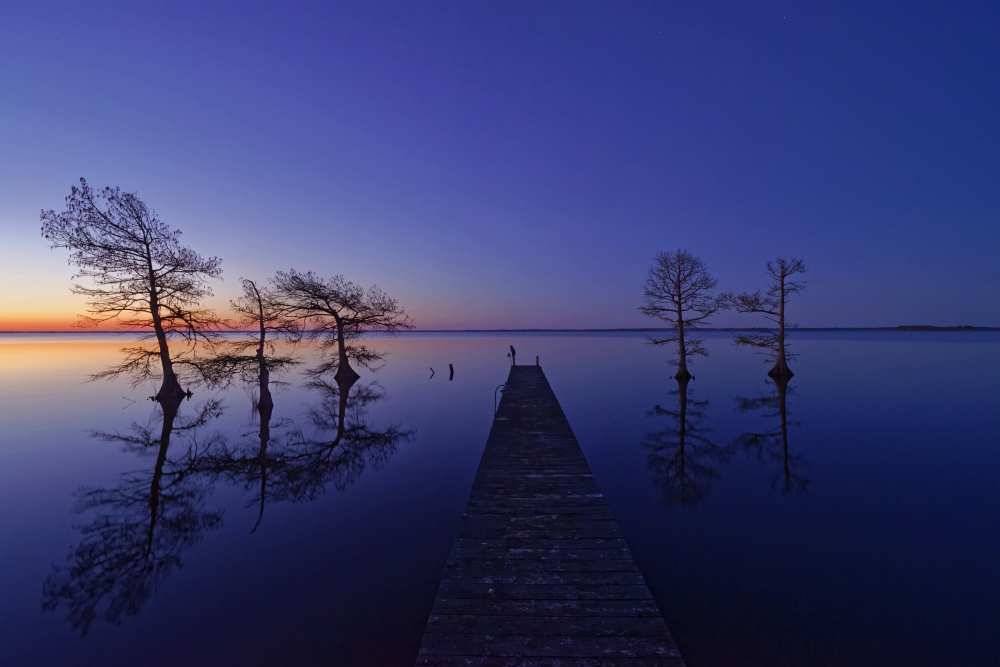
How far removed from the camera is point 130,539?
9.84 metres

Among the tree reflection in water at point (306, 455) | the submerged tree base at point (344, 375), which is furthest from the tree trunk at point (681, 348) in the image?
the submerged tree base at point (344, 375)

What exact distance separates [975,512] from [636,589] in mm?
12220

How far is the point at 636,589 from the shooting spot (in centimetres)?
553

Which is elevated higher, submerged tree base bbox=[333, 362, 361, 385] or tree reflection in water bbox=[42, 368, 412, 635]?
submerged tree base bbox=[333, 362, 361, 385]

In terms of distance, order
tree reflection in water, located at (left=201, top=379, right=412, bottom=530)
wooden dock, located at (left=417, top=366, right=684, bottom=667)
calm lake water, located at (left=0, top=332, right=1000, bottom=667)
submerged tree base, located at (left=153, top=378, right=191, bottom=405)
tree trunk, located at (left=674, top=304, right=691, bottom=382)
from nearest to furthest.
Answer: wooden dock, located at (left=417, top=366, right=684, bottom=667) → calm lake water, located at (left=0, top=332, right=1000, bottom=667) → tree reflection in water, located at (left=201, top=379, right=412, bottom=530) → submerged tree base, located at (left=153, top=378, right=191, bottom=405) → tree trunk, located at (left=674, top=304, right=691, bottom=382)

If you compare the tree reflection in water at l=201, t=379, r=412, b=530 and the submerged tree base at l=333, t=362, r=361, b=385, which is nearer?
the tree reflection in water at l=201, t=379, r=412, b=530

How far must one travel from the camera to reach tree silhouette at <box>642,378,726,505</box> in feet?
40.6

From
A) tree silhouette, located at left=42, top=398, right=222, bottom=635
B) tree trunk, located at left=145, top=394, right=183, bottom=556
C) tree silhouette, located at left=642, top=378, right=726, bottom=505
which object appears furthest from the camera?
tree silhouette, located at left=642, top=378, right=726, bottom=505

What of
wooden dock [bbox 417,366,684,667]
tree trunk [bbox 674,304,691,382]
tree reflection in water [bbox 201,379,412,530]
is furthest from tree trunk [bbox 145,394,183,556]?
tree trunk [bbox 674,304,691,382]

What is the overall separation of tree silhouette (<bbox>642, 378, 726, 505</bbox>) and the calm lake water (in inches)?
4.5

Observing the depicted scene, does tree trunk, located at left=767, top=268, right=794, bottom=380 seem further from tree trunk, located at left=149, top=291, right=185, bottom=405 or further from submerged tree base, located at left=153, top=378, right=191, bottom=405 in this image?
submerged tree base, located at left=153, top=378, right=191, bottom=405

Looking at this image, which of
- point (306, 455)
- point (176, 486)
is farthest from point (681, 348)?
point (176, 486)

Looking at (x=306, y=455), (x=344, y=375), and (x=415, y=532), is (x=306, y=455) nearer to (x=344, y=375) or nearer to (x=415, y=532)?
(x=415, y=532)

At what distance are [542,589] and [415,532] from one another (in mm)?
5454
